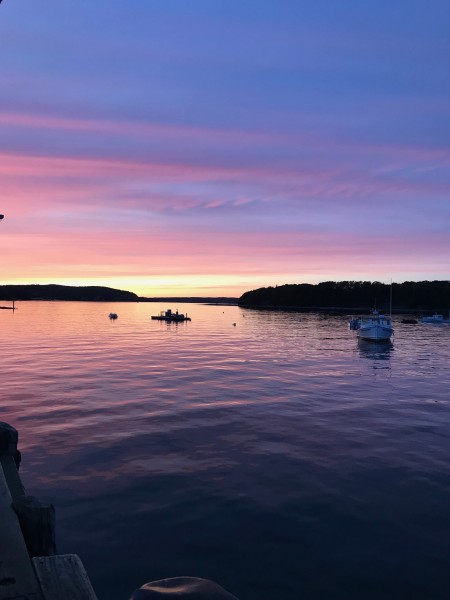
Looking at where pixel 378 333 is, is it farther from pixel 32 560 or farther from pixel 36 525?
pixel 32 560

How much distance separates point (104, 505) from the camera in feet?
35.1

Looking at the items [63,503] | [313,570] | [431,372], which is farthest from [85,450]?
[431,372]

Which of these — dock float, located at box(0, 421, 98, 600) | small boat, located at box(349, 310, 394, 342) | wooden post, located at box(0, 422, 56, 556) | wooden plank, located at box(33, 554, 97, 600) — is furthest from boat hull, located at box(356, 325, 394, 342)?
wooden plank, located at box(33, 554, 97, 600)

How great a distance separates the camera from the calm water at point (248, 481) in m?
8.30

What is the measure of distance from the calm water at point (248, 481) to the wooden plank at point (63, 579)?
106 inches

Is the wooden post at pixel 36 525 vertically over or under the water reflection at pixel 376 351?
over

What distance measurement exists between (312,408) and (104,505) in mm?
12426

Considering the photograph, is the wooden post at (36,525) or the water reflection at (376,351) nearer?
the wooden post at (36,525)

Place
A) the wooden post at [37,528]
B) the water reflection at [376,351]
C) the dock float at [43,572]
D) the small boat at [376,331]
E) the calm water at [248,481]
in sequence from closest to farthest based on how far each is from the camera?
the dock float at [43,572] → the wooden post at [37,528] → the calm water at [248,481] → the water reflection at [376,351] → the small boat at [376,331]

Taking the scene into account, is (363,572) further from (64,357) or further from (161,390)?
(64,357)

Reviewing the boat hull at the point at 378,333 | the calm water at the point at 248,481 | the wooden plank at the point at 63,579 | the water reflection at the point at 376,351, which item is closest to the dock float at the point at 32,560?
the wooden plank at the point at 63,579

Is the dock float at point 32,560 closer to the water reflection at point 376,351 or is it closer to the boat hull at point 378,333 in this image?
the water reflection at point 376,351

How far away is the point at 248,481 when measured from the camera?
1227cm

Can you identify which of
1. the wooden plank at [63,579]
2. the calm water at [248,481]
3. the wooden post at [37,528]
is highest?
the wooden plank at [63,579]
